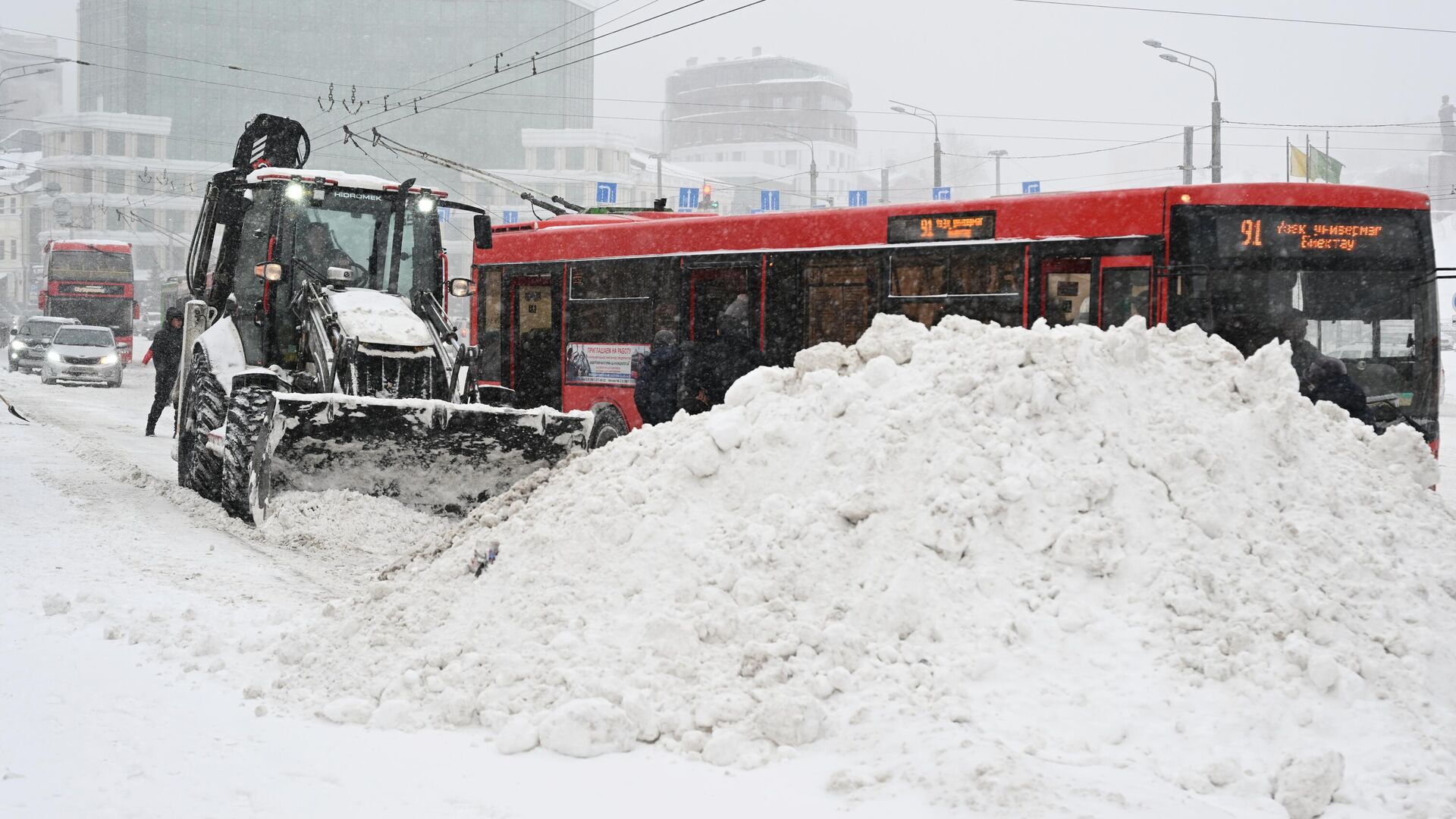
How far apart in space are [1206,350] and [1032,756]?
328 centimetres

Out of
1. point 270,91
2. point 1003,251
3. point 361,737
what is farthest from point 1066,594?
point 270,91

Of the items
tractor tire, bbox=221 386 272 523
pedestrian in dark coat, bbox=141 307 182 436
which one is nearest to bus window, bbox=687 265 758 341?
tractor tire, bbox=221 386 272 523

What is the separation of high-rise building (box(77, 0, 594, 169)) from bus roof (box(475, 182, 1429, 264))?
81485mm

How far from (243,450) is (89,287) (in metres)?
37.1

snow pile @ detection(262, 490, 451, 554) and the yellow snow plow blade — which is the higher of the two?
the yellow snow plow blade

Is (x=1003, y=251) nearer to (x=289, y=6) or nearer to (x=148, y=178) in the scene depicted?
(x=148, y=178)

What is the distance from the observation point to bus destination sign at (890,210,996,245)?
11.5m

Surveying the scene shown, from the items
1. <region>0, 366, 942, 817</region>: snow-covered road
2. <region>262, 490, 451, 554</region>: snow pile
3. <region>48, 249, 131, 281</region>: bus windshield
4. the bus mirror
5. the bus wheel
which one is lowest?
<region>0, 366, 942, 817</region>: snow-covered road

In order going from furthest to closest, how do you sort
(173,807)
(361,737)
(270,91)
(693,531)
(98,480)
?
(270,91)
(98,480)
(693,531)
(361,737)
(173,807)

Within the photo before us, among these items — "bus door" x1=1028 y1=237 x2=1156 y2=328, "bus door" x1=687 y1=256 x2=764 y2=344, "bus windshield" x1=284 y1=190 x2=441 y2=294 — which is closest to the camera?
"bus door" x1=1028 y1=237 x2=1156 y2=328

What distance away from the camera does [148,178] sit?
8938 cm

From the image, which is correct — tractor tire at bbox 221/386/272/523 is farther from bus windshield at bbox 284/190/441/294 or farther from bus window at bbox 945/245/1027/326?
bus window at bbox 945/245/1027/326

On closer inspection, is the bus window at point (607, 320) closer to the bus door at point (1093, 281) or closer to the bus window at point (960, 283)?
the bus window at point (960, 283)

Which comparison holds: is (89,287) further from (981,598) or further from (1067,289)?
(981,598)
